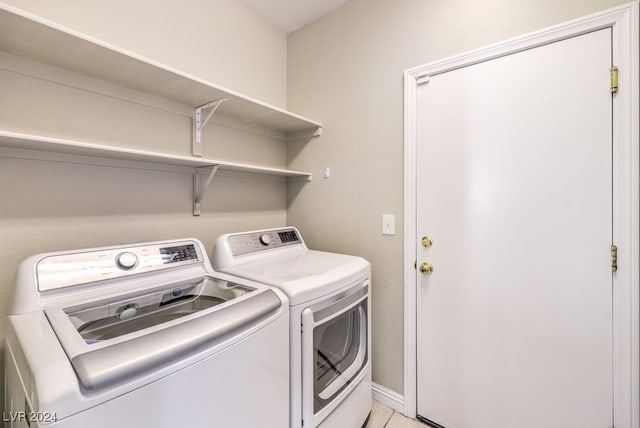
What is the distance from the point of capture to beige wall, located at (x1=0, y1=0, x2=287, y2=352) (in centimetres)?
114

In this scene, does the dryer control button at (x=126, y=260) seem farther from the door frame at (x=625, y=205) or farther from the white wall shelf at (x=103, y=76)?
the door frame at (x=625, y=205)

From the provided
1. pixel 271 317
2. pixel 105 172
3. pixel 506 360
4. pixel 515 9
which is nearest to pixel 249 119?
pixel 105 172

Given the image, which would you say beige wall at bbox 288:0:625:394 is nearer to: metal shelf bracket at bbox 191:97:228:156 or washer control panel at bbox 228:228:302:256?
washer control panel at bbox 228:228:302:256

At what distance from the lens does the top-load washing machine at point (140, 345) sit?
59 cm

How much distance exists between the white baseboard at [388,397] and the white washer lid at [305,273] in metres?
0.82

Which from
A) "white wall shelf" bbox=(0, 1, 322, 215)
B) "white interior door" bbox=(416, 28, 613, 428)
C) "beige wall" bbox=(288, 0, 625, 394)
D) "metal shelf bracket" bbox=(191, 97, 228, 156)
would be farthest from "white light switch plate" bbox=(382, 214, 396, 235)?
"metal shelf bracket" bbox=(191, 97, 228, 156)

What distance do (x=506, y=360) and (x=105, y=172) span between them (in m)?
2.18

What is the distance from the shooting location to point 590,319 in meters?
1.18

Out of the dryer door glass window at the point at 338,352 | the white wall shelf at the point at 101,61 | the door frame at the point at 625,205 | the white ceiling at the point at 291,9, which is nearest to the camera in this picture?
the white wall shelf at the point at 101,61

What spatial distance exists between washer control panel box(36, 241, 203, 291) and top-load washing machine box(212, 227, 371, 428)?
0.22 metres

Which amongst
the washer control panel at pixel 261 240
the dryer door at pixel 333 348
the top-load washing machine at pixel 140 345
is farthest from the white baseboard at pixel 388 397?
the washer control panel at pixel 261 240

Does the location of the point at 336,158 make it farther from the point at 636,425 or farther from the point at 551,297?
the point at 636,425

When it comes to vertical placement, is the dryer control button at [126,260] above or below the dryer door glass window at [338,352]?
above

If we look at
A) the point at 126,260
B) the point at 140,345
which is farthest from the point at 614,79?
the point at 126,260
